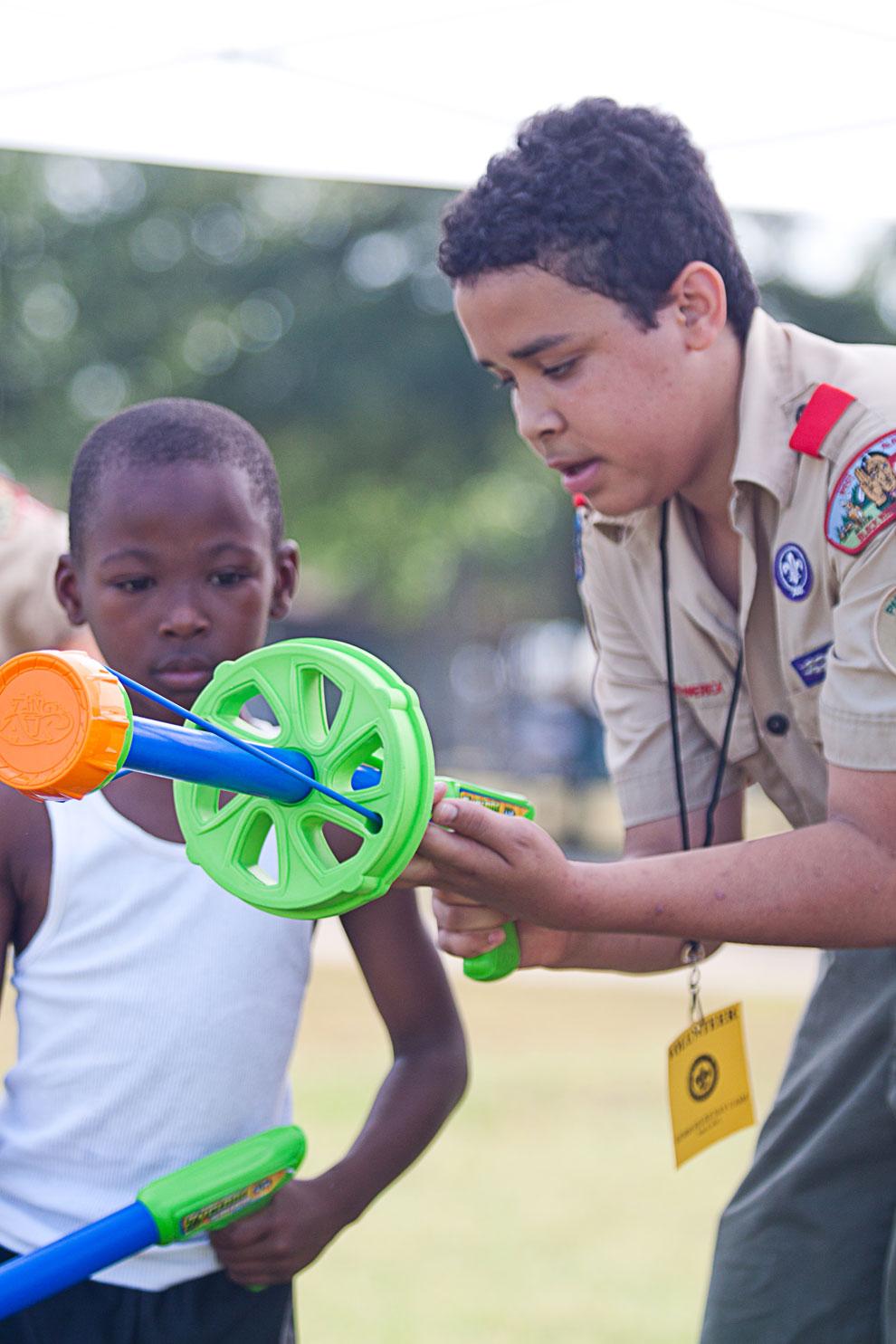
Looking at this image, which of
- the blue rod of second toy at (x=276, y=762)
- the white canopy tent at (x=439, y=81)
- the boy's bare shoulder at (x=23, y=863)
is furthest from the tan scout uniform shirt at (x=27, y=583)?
the blue rod of second toy at (x=276, y=762)

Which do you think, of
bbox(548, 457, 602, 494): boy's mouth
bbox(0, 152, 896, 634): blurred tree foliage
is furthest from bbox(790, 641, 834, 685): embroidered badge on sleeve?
bbox(0, 152, 896, 634): blurred tree foliage

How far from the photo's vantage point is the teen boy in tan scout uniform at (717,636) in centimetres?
177

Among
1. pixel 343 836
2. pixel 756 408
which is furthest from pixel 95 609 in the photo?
pixel 756 408

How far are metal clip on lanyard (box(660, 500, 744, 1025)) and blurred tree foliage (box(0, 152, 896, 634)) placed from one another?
12.8 meters

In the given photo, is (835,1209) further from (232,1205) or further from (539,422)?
(539,422)

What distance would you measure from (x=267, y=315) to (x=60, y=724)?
14692 millimetres

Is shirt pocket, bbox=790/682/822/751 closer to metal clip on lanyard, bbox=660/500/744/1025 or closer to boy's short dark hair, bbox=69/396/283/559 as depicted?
metal clip on lanyard, bbox=660/500/744/1025

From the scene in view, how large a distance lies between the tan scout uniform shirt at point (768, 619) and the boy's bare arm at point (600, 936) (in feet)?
0.12

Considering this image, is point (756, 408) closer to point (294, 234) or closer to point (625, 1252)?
point (625, 1252)

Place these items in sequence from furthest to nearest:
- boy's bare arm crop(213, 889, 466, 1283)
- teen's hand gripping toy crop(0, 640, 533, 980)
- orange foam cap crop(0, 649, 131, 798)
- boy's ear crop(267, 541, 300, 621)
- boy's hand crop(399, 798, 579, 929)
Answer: boy's ear crop(267, 541, 300, 621)
boy's bare arm crop(213, 889, 466, 1283)
boy's hand crop(399, 798, 579, 929)
teen's hand gripping toy crop(0, 640, 533, 980)
orange foam cap crop(0, 649, 131, 798)

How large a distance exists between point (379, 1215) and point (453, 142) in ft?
8.94

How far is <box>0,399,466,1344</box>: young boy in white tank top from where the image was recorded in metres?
1.75

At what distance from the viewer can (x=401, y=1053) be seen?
191 centimetres

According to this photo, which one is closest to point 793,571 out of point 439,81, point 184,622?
point 184,622
